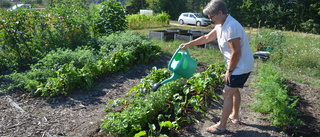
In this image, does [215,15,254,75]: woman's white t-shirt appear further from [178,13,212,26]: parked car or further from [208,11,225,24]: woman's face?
[178,13,212,26]: parked car

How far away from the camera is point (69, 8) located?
19.2 feet

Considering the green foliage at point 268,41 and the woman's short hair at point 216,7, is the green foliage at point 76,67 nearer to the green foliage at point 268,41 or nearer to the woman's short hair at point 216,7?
the woman's short hair at point 216,7

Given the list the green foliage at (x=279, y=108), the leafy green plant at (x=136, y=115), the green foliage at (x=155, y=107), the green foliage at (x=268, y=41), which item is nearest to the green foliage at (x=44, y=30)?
the green foliage at (x=155, y=107)

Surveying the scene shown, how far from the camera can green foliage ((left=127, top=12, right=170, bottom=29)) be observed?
1694cm

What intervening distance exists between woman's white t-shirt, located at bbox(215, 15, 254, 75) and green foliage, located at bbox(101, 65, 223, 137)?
93 centimetres

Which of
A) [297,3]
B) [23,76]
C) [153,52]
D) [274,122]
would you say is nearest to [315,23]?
[297,3]

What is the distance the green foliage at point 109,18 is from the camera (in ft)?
21.3

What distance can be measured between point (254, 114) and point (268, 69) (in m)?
1.14

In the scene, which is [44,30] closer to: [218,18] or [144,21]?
[218,18]

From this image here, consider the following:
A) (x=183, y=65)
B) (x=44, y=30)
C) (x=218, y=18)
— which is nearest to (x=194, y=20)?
(x=44, y=30)

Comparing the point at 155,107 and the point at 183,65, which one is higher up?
the point at 183,65

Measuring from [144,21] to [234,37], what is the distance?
Answer: 631 inches

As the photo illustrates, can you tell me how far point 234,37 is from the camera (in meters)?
2.17

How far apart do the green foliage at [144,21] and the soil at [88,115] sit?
43.6ft
